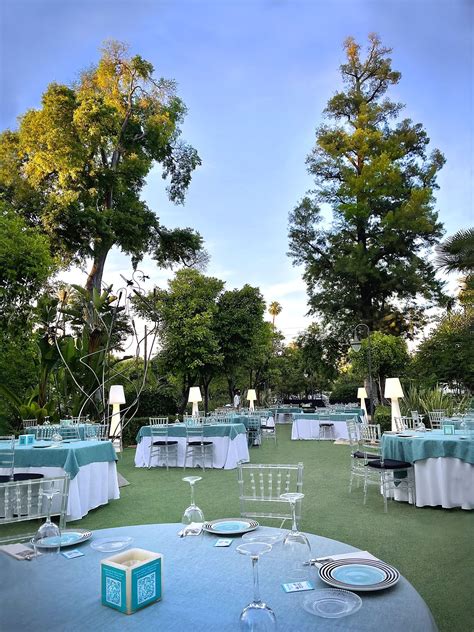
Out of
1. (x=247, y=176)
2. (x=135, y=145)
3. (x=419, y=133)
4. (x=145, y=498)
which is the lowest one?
(x=145, y=498)

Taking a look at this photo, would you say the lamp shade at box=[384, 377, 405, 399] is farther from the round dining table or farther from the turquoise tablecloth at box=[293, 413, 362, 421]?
the round dining table

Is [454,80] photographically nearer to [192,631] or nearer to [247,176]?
[192,631]

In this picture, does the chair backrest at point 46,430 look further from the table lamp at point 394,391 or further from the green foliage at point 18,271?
the table lamp at point 394,391

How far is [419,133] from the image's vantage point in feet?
62.5

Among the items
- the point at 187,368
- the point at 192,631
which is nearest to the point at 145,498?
the point at 192,631

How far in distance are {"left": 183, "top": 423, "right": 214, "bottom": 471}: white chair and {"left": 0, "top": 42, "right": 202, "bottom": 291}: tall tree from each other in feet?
25.5

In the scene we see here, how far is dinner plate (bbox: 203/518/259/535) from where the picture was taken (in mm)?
1870

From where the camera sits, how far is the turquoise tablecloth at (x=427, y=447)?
5.10 metres

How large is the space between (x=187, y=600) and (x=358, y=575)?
52 centimetres

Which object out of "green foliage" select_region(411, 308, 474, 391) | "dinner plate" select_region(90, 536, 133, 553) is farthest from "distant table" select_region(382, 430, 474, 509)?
"green foliage" select_region(411, 308, 474, 391)

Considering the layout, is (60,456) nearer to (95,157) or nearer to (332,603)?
(332,603)

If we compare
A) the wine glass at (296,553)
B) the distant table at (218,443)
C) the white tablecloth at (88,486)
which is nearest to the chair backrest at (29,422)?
the distant table at (218,443)

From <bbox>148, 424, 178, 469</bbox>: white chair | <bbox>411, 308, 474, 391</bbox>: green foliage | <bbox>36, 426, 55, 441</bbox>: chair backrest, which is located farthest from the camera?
<bbox>411, 308, 474, 391</bbox>: green foliage

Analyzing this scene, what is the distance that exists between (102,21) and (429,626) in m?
1.88
